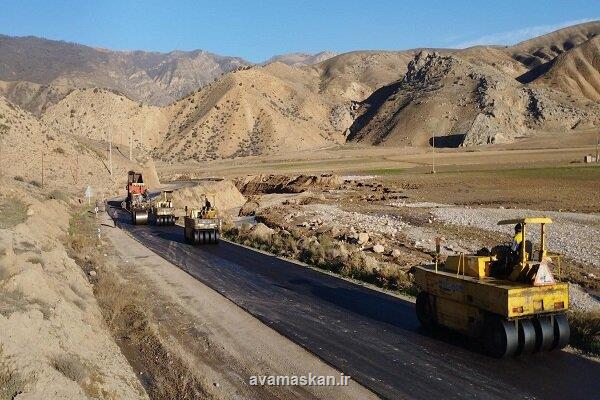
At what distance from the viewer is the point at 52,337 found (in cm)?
958

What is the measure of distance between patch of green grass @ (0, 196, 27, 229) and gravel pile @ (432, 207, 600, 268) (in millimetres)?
22006

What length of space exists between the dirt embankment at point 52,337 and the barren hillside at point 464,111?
128 meters

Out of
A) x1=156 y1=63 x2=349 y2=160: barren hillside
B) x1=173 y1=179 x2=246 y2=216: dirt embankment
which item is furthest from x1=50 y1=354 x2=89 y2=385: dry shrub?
x1=156 y1=63 x2=349 y2=160: barren hillside

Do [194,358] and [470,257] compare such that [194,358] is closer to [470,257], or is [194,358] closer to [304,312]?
[304,312]

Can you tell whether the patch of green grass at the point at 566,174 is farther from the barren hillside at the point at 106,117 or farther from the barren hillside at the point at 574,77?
the barren hillside at the point at 574,77

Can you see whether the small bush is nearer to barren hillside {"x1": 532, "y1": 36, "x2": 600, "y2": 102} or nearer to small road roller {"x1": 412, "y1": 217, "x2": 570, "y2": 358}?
small road roller {"x1": 412, "y1": 217, "x2": 570, "y2": 358}

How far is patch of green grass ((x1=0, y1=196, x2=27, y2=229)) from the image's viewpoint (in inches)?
824

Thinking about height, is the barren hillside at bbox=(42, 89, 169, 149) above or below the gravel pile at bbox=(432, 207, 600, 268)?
above

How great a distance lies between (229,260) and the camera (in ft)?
77.4

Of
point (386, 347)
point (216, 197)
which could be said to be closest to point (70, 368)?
point (386, 347)

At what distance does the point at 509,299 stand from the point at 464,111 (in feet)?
475

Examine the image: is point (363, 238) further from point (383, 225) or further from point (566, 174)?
point (566, 174)

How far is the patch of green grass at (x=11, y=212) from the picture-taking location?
824 inches

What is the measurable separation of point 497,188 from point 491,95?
4022 inches
